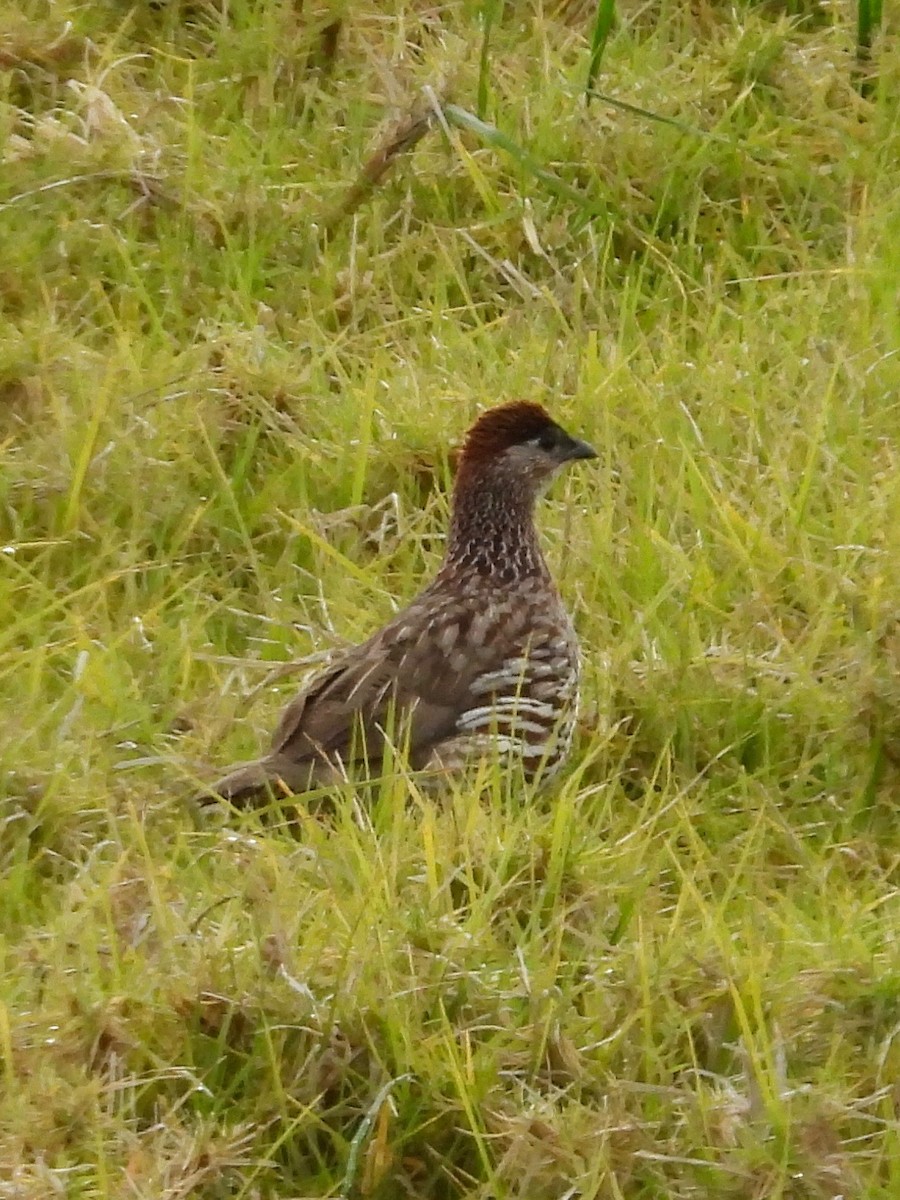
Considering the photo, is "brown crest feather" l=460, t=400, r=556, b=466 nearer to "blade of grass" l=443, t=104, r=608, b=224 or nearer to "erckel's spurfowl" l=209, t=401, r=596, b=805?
"erckel's spurfowl" l=209, t=401, r=596, b=805

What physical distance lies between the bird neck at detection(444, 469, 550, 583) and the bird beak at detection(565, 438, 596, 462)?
0.13m

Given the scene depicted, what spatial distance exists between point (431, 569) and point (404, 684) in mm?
877

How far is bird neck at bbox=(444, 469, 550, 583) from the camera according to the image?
605 cm

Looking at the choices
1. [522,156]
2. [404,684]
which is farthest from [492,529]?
[522,156]

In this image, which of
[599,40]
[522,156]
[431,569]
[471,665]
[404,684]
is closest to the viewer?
[404,684]

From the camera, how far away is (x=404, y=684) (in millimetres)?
5551

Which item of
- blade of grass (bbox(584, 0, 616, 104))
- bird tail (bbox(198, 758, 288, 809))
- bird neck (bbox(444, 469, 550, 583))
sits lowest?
bird tail (bbox(198, 758, 288, 809))

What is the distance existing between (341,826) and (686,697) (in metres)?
1.01

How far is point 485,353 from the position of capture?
6883 mm

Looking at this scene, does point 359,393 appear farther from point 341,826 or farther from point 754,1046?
point 754,1046

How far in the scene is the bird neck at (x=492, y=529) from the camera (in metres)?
6.05

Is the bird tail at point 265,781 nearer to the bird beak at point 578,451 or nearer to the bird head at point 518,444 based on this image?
the bird head at point 518,444

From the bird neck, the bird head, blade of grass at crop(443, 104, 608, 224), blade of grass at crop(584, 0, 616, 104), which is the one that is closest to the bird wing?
the bird neck

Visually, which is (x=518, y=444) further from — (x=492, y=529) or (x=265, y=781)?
(x=265, y=781)
